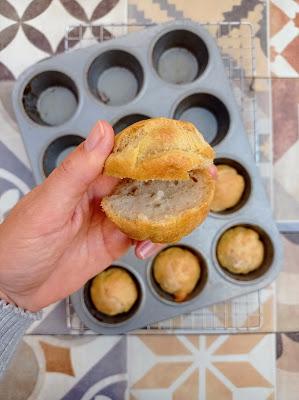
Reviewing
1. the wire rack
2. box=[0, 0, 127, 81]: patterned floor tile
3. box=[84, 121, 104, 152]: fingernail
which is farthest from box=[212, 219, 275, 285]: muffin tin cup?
box=[0, 0, 127, 81]: patterned floor tile

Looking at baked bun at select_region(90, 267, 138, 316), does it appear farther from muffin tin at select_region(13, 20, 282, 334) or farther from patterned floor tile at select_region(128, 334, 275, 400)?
patterned floor tile at select_region(128, 334, 275, 400)

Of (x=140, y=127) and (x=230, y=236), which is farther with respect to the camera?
(x=230, y=236)

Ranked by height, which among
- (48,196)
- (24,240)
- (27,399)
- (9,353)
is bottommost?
(27,399)

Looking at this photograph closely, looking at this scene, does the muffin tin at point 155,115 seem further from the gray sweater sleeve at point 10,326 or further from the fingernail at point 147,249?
the gray sweater sleeve at point 10,326

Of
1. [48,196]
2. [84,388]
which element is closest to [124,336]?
[84,388]

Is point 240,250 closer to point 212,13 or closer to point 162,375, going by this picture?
point 162,375

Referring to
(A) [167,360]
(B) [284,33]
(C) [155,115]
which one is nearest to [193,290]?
(A) [167,360]

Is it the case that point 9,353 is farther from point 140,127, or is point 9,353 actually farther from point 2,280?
point 140,127
